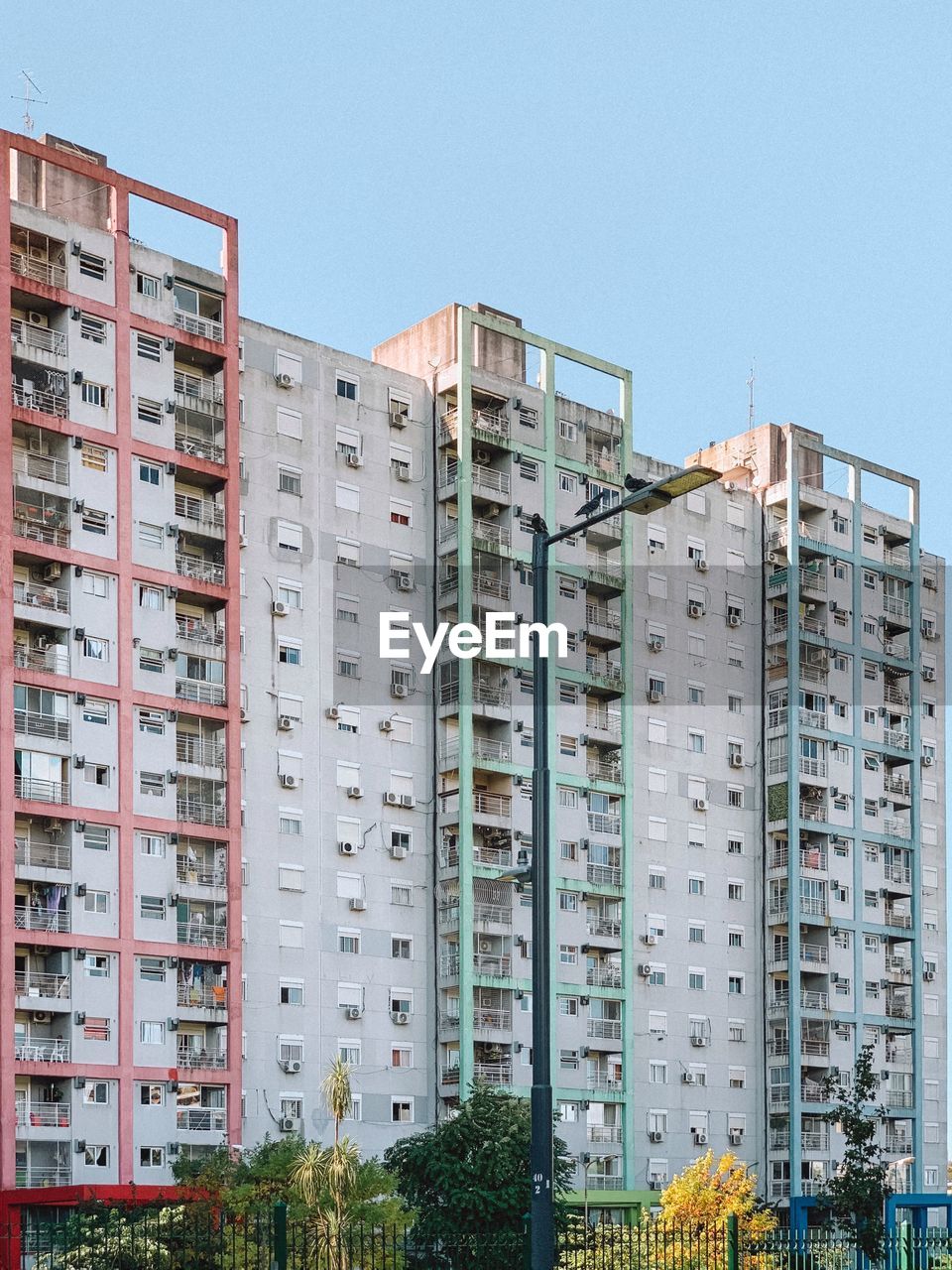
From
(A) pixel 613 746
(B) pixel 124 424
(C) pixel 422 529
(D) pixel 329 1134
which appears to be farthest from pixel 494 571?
(D) pixel 329 1134

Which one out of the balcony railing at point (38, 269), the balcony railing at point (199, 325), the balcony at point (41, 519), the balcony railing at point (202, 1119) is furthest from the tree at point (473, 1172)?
the balcony railing at point (38, 269)

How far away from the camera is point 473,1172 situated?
192 ft

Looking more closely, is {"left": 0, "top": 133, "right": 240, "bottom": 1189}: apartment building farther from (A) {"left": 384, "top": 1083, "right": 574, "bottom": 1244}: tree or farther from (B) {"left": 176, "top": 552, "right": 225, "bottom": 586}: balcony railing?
(A) {"left": 384, "top": 1083, "right": 574, "bottom": 1244}: tree

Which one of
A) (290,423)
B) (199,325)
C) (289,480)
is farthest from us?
(290,423)

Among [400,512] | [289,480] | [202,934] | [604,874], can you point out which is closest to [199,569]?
[289,480]

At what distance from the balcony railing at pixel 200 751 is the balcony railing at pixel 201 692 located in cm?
133

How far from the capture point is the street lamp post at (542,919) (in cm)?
2211

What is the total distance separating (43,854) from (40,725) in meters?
4.16

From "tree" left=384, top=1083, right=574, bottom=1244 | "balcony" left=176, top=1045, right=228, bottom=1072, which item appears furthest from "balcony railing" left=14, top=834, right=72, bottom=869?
"tree" left=384, top=1083, right=574, bottom=1244

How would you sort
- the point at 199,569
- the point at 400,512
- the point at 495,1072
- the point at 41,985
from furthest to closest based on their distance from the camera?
1. the point at 400,512
2. the point at 495,1072
3. the point at 199,569
4. the point at 41,985

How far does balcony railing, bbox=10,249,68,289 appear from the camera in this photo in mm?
67062

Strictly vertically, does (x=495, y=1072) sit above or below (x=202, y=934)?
below

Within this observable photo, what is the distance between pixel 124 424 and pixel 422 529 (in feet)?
48.3

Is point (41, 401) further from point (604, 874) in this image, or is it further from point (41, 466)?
point (604, 874)
